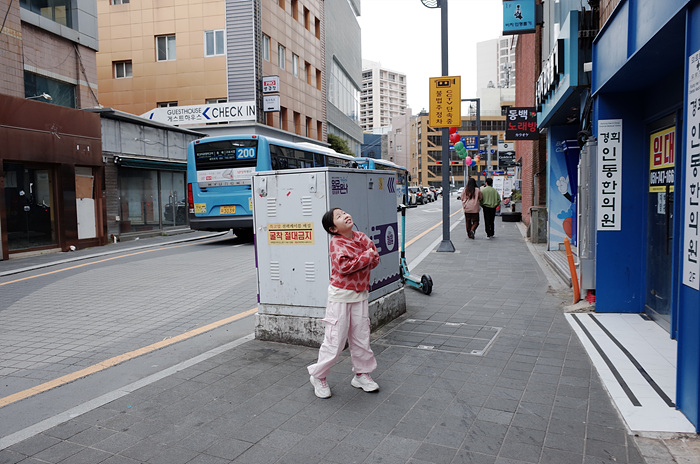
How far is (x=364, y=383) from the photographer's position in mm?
4242

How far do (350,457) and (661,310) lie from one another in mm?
4508

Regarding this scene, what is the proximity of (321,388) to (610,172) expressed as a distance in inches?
175

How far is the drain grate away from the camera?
5.35 m

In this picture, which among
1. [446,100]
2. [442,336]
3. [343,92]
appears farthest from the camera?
[343,92]

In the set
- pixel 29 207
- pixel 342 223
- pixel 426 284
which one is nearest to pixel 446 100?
pixel 426 284

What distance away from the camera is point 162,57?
30.9 meters

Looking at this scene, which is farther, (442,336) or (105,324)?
(105,324)

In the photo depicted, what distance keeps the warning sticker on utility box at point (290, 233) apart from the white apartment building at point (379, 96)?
164m

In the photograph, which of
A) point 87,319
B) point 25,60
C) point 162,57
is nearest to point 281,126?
point 162,57

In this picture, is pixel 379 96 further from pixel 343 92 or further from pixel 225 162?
pixel 225 162

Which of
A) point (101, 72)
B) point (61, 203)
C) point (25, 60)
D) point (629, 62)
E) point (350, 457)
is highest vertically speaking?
point (101, 72)

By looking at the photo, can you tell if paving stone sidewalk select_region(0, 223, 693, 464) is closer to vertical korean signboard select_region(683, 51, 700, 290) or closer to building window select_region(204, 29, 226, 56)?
vertical korean signboard select_region(683, 51, 700, 290)

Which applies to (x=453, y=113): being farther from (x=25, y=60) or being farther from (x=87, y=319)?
(x=25, y=60)

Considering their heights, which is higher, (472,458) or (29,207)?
(29,207)
